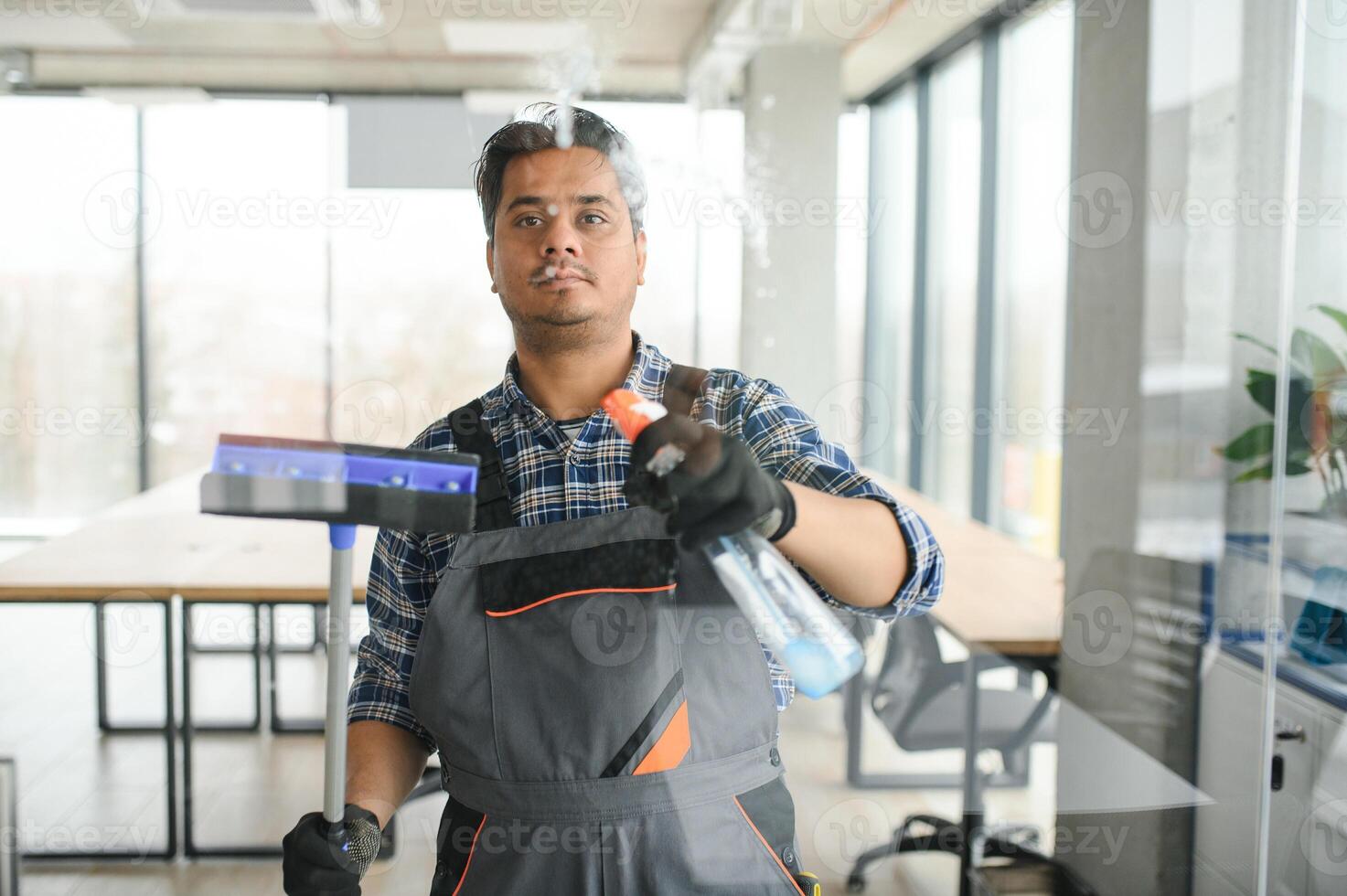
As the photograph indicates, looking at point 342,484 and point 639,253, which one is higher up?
point 639,253

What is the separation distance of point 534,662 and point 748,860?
27cm

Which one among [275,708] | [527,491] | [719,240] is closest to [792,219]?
[719,240]

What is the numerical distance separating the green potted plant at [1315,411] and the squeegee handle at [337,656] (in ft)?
4.23

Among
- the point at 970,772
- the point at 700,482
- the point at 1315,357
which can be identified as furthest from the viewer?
the point at 970,772

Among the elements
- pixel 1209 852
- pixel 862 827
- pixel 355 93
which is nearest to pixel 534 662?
pixel 355 93

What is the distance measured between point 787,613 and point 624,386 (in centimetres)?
28

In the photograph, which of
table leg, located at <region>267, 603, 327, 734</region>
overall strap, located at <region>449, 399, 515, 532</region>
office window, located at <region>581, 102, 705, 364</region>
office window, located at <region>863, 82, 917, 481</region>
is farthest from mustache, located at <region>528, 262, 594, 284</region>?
table leg, located at <region>267, 603, 327, 734</region>

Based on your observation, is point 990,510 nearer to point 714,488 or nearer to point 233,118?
point 714,488

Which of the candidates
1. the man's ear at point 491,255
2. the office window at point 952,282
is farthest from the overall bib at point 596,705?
the office window at point 952,282

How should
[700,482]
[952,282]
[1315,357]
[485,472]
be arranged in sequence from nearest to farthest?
1. [700,482]
2. [485,472]
3. [1315,357]
4. [952,282]

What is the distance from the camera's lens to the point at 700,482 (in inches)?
26.2

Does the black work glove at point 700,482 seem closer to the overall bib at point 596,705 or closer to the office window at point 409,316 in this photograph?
the overall bib at point 596,705

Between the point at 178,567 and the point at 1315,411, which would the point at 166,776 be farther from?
the point at 1315,411

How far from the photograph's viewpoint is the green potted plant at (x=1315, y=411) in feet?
4.42
